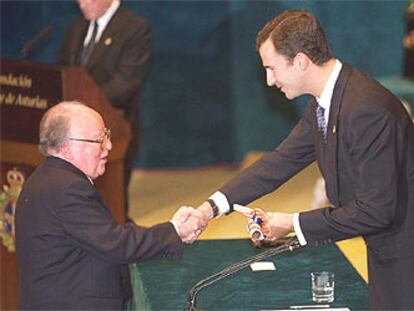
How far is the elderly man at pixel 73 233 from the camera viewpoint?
361cm

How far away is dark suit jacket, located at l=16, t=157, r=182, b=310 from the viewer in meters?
3.60

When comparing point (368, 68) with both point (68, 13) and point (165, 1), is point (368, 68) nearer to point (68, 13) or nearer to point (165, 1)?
point (165, 1)

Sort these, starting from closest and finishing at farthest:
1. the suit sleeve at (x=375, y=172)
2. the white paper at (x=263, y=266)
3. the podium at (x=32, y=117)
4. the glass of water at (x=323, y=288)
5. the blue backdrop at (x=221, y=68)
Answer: the suit sleeve at (x=375, y=172)
the glass of water at (x=323, y=288)
the white paper at (x=263, y=266)
the podium at (x=32, y=117)
the blue backdrop at (x=221, y=68)

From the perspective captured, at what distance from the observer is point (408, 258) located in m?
3.59

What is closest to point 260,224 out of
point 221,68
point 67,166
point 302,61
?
point 302,61

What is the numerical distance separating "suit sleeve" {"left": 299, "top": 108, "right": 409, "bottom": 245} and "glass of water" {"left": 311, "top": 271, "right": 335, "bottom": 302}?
16.3 inches

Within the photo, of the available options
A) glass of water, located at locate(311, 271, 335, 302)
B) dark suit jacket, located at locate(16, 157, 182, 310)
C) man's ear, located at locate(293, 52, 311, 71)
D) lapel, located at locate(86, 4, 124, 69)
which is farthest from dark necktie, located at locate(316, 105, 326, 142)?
lapel, located at locate(86, 4, 124, 69)

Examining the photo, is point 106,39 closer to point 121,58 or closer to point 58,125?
point 121,58

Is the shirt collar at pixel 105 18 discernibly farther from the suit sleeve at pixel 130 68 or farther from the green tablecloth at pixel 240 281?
the green tablecloth at pixel 240 281

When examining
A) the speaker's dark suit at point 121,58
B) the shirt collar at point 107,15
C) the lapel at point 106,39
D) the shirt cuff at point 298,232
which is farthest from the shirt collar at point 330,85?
the shirt collar at point 107,15

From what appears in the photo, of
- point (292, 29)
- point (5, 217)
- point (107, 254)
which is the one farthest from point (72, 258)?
point (5, 217)

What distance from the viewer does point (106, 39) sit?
6.34 metres

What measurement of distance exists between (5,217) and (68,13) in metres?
3.08

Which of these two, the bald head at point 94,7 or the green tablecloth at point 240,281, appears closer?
the green tablecloth at point 240,281
